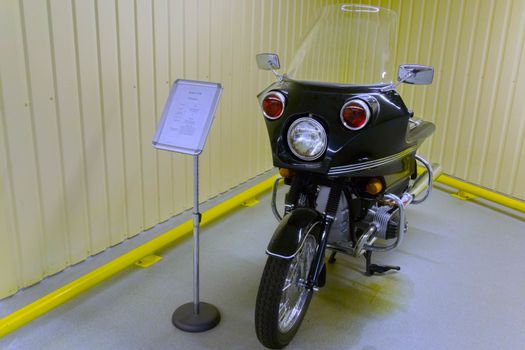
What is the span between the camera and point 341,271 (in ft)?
9.96

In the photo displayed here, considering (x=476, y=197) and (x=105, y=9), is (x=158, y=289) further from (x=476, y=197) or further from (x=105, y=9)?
(x=476, y=197)

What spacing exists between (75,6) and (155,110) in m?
0.88

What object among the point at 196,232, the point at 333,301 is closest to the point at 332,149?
the point at 196,232

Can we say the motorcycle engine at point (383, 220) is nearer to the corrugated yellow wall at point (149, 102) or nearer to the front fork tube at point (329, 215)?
the front fork tube at point (329, 215)

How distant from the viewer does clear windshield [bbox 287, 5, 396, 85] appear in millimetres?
2533

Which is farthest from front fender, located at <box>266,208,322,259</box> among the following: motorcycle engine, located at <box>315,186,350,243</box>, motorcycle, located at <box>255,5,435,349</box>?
motorcycle engine, located at <box>315,186,350,243</box>

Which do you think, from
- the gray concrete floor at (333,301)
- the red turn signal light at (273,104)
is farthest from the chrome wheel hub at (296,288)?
the red turn signal light at (273,104)

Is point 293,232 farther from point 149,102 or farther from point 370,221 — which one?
point 149,102

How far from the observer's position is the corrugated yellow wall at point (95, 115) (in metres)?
2.42

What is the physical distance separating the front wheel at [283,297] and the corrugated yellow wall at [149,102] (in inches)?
52.8

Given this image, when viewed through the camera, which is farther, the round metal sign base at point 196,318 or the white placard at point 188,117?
the round metal sign base at point 196,318

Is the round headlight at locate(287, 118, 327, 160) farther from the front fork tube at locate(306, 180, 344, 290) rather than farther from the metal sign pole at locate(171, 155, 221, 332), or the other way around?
the metal sign pole at locate(171, 155, 221, 332)

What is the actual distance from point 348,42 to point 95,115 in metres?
1.52

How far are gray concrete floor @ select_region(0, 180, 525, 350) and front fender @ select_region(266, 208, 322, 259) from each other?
0.55m
